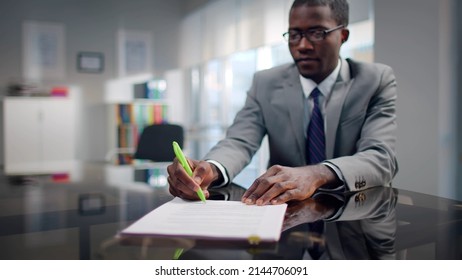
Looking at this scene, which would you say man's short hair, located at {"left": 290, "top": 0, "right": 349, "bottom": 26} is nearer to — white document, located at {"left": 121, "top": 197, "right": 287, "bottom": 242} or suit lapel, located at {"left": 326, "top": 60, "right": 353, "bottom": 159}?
suit lapel, located at {"left": 326, "top": 60, "right": 353, "bottom": 159}

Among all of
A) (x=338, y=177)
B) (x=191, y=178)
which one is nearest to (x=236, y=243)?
(x=191, y=178)

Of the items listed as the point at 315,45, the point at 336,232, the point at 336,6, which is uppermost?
the point at 336,6

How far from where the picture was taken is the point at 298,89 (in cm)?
134

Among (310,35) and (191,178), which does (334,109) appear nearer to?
(310,35)

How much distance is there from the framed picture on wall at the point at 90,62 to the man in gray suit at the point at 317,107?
3.93 meters

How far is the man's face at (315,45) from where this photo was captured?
4.14 feet

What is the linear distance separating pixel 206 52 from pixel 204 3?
1.97 ft

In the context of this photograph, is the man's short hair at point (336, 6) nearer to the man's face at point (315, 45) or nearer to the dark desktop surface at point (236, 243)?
the man's face at point (315, 45)

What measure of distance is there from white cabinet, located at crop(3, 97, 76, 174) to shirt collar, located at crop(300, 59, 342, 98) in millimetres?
3467

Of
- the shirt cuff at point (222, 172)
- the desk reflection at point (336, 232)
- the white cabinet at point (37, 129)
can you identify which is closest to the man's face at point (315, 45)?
the shirt cuff at point (222, 172)

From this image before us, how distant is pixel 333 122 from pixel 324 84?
0.16 meters

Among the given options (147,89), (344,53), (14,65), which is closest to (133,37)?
(147,89)

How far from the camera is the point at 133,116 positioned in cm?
483
